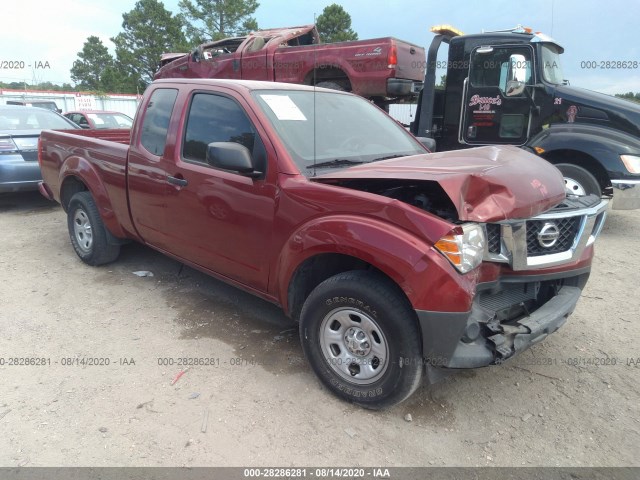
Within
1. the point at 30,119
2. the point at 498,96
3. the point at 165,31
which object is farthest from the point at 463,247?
the point at 165,31

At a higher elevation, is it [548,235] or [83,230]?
[548,235]

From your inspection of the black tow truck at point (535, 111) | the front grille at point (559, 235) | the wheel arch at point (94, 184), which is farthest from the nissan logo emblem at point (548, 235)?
the black tow truck at point (535, 111)

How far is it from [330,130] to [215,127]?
86cm

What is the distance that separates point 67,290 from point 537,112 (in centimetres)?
627

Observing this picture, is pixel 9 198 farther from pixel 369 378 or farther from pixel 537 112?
pixel 537 112

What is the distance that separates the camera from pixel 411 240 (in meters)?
2.41

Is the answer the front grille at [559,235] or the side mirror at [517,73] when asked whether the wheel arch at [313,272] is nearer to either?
the front grille at [559,235]

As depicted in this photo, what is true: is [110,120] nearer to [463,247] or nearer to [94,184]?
[94,184]

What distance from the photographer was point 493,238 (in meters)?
2.63

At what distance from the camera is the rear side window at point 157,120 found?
3.90 metres

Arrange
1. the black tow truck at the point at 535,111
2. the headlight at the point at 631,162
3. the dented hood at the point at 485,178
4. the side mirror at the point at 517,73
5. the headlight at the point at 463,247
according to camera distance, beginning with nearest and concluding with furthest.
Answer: the headlight at the point at 463,247 → the dented hood at the point at 485,178 → the headlight at the point at 631,162 → the black tow truck at the point at 535,111 → the side mirror at the point at 517,73

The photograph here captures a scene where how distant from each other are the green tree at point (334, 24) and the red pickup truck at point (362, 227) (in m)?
38.2

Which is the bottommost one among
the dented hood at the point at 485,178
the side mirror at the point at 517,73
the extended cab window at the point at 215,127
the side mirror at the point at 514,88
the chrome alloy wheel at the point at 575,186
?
the chrome alloy wheel at the point at 575,186

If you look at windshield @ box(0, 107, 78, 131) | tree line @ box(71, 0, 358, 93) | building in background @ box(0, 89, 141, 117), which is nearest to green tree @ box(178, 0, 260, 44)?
tree line @ box(71, 0, 358, 93)
